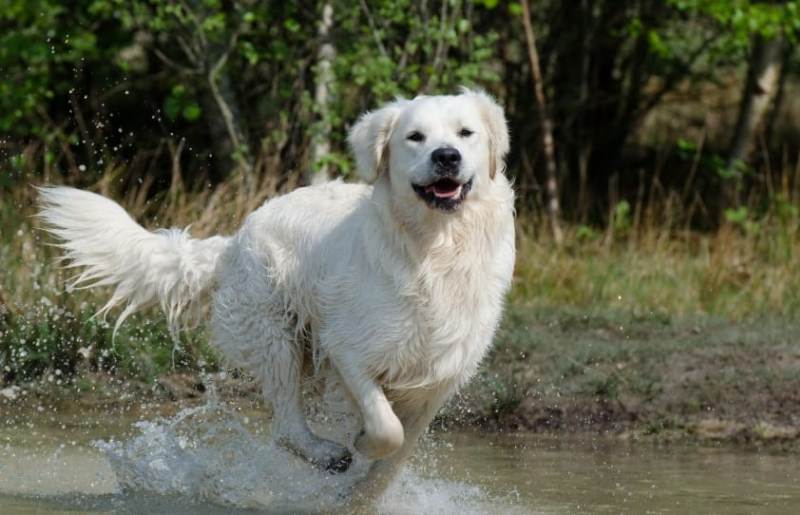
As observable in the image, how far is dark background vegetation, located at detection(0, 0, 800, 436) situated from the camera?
8406mm

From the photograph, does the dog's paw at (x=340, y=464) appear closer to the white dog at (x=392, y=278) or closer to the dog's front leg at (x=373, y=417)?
the white dog at (x=392, y=278)

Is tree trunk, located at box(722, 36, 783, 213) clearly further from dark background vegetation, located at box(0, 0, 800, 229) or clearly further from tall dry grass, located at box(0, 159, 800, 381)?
tall dry grass, located at box(0, 159, 800, 381)

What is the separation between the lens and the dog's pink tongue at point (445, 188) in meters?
5.11

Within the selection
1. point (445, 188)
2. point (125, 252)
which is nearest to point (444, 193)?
point (445, 188)

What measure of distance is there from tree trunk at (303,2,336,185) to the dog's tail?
4530mm

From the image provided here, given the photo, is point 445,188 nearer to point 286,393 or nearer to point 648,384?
point 286,393

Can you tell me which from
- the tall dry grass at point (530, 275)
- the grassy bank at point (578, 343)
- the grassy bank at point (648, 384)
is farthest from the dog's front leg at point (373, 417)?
the grassy bank at point (648, 384)

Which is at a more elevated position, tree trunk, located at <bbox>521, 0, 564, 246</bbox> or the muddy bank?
tree trunk, located at <bbox>521, 0, 564, 246</bbox>

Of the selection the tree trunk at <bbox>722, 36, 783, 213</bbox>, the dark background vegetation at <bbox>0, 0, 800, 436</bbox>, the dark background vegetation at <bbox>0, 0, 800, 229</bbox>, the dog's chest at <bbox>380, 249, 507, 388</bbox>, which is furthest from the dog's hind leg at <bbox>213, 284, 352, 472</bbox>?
the tree trunk at <bbox>722, 36, 783, 213</bbox>

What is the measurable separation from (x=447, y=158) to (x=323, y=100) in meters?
6.60

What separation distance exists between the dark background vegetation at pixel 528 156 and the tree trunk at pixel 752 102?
0.03 meters

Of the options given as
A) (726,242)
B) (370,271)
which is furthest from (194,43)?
(370,271)

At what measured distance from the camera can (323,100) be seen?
37.8 feet

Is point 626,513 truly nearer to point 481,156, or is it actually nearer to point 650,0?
point 481,156
